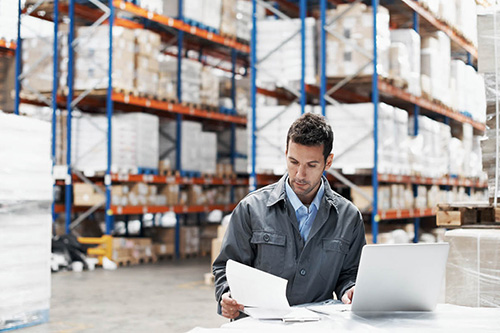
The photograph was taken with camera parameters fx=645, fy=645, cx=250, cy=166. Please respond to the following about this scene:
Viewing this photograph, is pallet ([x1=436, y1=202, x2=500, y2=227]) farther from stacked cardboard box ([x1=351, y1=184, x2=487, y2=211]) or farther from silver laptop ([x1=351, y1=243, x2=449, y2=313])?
stacked cardboard box ([x1=351, y1=184, x2=487, y2=211])

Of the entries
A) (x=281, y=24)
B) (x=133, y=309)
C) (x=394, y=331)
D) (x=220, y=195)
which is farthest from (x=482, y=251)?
(x=220, y=195)

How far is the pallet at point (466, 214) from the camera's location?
14.2ft

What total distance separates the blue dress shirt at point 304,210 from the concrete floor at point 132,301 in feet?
A: 9.99

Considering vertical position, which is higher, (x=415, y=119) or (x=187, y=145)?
(x=415, y=119)

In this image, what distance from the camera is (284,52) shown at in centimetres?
912

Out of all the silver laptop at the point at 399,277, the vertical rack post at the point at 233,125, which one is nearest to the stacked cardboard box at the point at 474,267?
the silver laptop at the point at 399,277

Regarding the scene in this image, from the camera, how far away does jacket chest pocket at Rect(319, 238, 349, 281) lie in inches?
110

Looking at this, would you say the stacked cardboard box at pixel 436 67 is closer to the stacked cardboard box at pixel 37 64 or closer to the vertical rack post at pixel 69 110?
the vertical rack post at pixel 69 110

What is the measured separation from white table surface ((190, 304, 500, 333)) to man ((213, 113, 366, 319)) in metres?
0.37

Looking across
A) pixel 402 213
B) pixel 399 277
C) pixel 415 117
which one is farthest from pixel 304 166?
pixel 415 117

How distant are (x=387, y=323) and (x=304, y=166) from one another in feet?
2.57

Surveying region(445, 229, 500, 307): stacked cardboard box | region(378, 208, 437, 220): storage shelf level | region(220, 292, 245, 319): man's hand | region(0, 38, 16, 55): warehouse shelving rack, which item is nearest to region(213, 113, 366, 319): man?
region(220, 292, 245, 319): man's hand

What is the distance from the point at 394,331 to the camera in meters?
2.15

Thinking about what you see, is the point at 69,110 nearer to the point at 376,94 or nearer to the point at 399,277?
the point at 376,94
